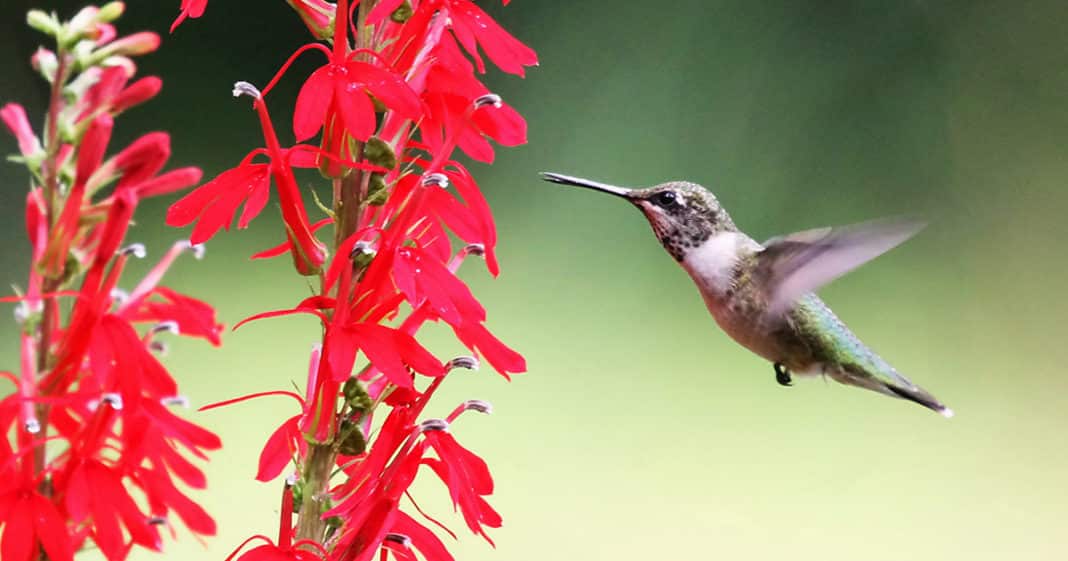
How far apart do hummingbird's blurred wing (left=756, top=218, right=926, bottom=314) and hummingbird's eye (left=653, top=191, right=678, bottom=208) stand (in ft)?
0.35

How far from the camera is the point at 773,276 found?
134cm

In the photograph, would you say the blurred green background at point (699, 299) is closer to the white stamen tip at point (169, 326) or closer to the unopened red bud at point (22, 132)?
the white stamen tip at point (169, 326)

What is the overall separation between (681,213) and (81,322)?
815mm

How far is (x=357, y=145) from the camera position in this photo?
2.51 ft

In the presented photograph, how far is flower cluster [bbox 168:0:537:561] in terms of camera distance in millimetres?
720

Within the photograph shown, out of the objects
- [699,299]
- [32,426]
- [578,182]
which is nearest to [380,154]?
[32,426]

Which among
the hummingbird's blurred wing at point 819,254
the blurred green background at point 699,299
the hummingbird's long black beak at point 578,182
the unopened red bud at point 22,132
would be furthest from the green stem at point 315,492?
the blurred green background at point 699,299

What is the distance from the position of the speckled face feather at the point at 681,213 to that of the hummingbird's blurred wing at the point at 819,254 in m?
0.07

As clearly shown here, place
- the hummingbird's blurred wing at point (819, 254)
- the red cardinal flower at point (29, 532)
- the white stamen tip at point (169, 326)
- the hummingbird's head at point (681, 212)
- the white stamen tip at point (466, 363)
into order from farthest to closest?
the hummingbird's head at point (681, 212)
the hummingbird's blurred wing at point (819, 254)
the white stamen tip at point (466, 363)
the white stamen tip at point (169, 326)
the red cardinal flower at point (29, 532)

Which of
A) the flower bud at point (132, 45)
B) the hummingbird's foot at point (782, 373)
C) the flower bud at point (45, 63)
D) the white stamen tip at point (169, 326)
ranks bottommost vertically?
the white stamen tip at point (169, 326)

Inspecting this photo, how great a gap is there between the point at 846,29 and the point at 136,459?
299 cm

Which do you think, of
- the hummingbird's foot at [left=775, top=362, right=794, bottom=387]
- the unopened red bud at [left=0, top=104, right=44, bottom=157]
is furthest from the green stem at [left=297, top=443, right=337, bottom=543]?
the hummingbird's foot at [left=775, top=362, right=794, bottom=387]

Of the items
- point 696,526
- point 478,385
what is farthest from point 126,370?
point 478,385

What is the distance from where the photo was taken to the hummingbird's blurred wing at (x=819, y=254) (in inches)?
47.4
